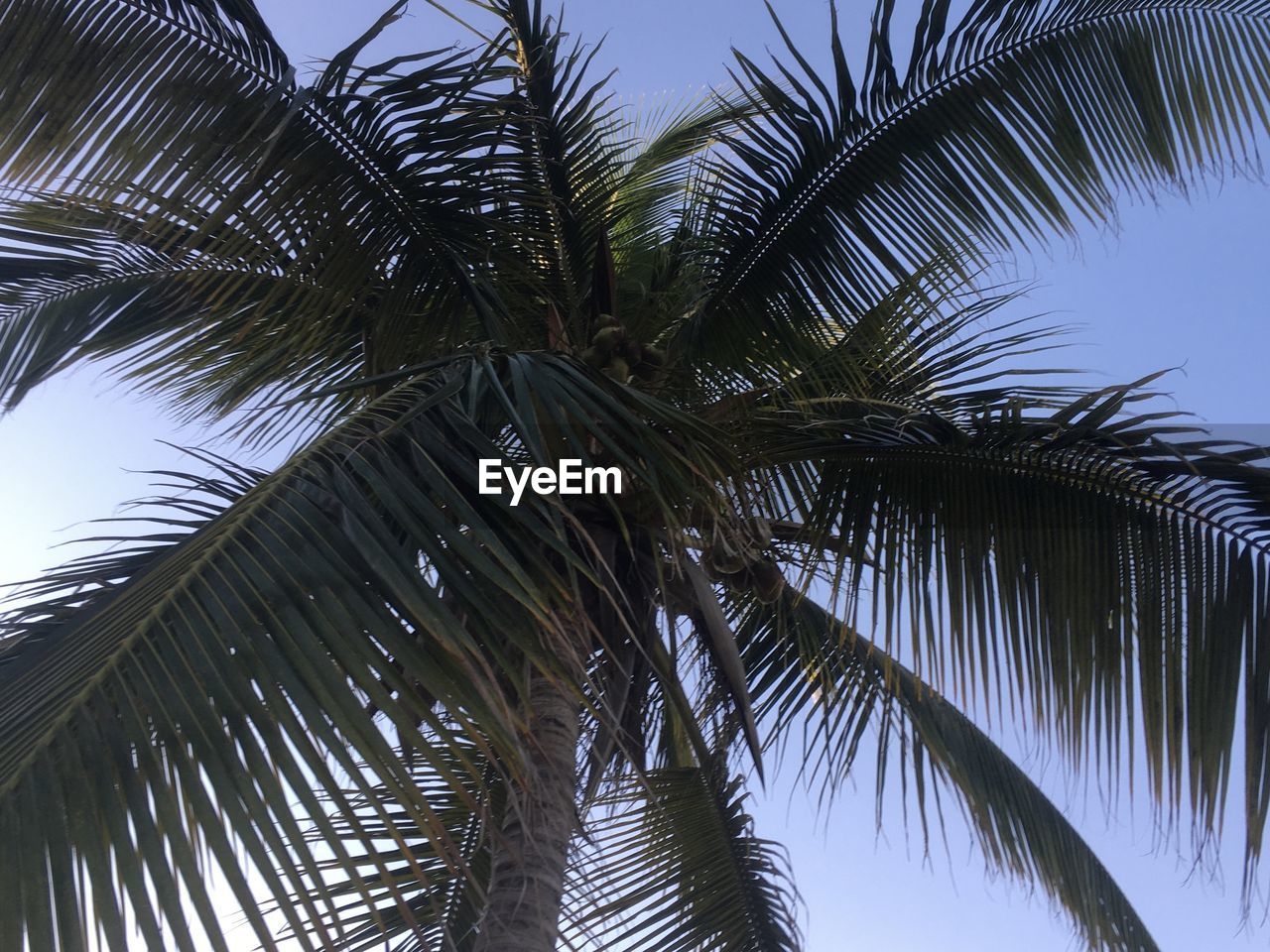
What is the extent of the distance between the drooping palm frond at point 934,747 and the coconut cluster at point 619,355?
1.07m

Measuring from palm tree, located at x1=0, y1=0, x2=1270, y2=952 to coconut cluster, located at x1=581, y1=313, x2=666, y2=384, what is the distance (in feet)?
0.05

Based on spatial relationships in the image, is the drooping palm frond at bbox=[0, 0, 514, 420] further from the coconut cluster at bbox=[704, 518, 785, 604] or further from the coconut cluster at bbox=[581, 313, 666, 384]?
the coconut cluster at bbox=[704, 518, 785, 604]

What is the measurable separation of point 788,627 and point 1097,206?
182 centimetres

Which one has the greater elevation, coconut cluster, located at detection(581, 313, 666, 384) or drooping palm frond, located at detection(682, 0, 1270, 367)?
drooping palm frond, located at detection(682, 0, 1270, 367)

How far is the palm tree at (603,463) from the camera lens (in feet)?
5.79

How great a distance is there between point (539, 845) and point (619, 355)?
1.35m

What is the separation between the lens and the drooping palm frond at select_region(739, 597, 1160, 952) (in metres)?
3.95

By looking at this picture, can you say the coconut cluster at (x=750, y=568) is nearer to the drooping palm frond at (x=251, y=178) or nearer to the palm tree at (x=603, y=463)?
the palm tree at (x=603, y=463)

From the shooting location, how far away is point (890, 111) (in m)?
3.48

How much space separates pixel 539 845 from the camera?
2.63m

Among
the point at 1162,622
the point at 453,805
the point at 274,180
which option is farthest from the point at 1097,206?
the point at 453,805

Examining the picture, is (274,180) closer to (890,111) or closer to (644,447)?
(644,447)

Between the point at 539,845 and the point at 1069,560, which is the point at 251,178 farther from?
the point at 1069,560

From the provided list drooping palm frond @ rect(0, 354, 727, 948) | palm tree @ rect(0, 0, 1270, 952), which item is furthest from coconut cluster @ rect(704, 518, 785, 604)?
drooping palm frond @ rect(0, 354, 727, 948)
